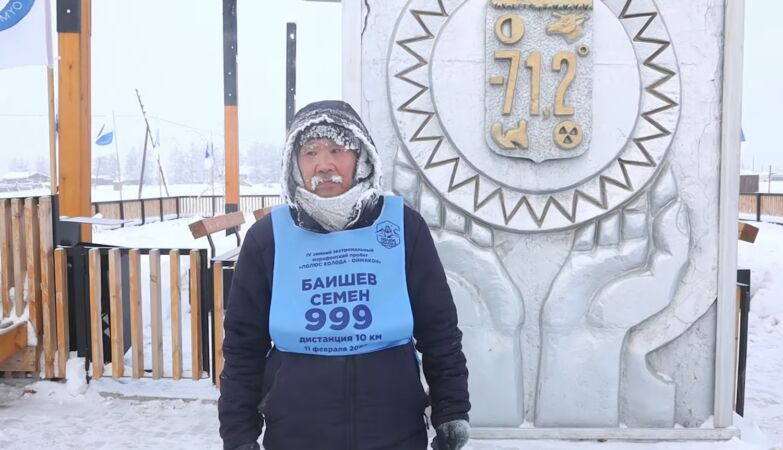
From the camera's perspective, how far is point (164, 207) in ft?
66.3

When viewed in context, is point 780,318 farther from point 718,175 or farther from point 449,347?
point 449,347

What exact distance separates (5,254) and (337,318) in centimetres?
360

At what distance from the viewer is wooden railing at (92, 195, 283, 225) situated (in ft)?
54.6

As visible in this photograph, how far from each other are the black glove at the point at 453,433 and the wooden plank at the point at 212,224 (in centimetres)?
306

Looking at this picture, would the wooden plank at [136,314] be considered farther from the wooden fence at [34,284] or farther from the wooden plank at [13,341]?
the wooden plank at [13,341]

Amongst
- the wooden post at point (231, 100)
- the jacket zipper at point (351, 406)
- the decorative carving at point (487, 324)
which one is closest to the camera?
the jacket zipper at point (351, 406)

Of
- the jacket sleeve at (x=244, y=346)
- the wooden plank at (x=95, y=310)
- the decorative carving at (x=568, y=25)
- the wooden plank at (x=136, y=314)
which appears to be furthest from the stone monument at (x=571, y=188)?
the wooden plank at (x=95, y=310)

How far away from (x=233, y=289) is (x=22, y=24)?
3992mm

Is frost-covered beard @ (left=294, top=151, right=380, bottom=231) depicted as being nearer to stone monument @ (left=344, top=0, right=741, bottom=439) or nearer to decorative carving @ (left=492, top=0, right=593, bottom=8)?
stone monument @ (left=344, top=0, right=741, bottom=439)

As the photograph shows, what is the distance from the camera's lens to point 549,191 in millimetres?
3402

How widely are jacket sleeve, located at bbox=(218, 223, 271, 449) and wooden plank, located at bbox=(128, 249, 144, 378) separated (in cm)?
272

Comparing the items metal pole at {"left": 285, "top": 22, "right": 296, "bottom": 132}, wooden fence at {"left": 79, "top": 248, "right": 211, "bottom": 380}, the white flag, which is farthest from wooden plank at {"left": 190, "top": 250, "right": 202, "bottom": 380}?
metal pole at {"left": 285, "top": 22, "right": 296, "bottom": 132}

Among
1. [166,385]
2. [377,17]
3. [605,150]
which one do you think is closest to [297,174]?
[377,17]

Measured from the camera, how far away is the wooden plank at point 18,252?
4.37 meters
